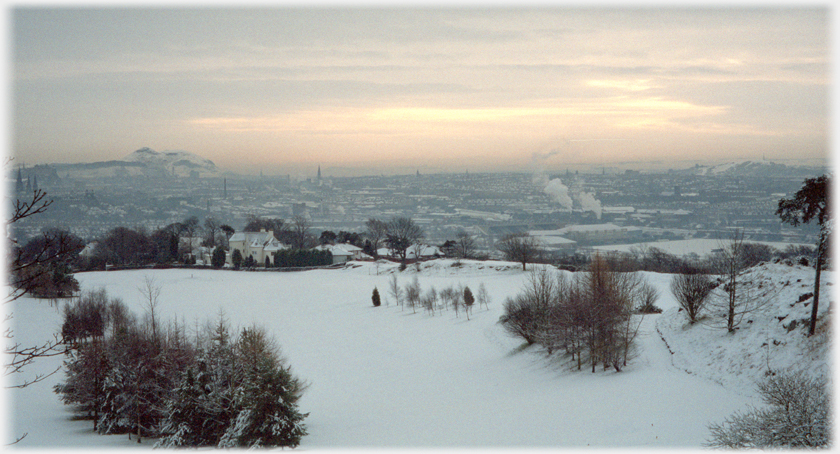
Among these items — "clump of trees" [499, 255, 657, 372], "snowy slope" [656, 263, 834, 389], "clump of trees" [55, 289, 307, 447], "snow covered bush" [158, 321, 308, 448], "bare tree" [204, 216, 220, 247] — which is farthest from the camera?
"bare tree" [204, 216, 220, 247]

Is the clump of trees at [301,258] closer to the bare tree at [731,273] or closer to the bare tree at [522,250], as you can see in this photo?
the bare tree at [522,250]

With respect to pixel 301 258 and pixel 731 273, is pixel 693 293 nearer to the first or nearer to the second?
pixel 731 273

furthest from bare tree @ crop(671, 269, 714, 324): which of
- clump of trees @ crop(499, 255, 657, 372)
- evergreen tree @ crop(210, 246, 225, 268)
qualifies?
evergreen tree @ crop(210, 246, 225, 268)

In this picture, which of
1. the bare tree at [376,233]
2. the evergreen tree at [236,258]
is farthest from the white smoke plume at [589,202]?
the evergreen tree at [236,258]

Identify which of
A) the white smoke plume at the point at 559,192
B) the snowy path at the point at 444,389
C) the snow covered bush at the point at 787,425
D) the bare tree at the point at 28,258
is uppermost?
the white smoke plume at the point at 559,192

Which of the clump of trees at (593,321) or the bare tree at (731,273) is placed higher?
the bare tree at (731,273)

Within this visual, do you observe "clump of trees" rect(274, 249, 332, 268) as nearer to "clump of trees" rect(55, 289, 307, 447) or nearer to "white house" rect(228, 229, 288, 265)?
"white house" rect(228, 229, 288, 265)

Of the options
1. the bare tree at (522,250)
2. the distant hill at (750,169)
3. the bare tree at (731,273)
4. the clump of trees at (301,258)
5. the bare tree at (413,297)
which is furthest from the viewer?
the clump of trees at (301,258)
